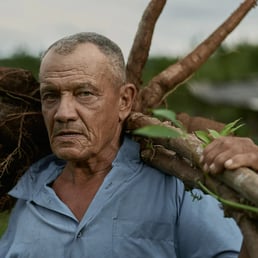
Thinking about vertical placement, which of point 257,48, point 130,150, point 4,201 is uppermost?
point 130,150

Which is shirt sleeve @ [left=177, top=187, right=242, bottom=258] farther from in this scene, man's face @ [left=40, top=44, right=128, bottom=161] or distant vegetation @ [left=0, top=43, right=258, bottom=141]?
distant vegetation @ [left=0, top=43, right=258, bottom=141]

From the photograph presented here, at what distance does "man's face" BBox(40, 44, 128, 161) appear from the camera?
2781 millimetres

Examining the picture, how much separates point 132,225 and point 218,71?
33.6 feet

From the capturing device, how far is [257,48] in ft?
38.3

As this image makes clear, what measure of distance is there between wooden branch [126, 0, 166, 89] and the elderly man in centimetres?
36

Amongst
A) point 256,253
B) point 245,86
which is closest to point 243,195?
point 256,253

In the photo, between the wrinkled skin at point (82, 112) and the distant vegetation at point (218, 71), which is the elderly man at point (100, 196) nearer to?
the wrinkled skin at point (82, 112)

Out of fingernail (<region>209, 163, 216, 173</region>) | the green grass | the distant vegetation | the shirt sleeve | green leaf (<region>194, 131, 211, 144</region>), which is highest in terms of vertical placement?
green leaf (<region>194, 131, 211, 144</region>)

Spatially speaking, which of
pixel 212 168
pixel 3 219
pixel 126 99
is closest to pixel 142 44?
pixel 126 99

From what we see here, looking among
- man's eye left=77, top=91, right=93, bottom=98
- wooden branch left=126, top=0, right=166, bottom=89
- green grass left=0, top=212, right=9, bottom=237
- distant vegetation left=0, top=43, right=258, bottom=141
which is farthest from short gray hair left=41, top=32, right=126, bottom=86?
distant vegetation left=0, top=43, right=258, bottom=141

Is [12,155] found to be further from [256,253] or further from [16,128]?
[256,253]

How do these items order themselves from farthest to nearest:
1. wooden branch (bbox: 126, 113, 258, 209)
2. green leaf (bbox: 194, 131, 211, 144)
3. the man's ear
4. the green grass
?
the green grass < the man's ear < green leaf (bbox: 194, 131, 211, 144) < wooden branch (bbox: 126, 113, 258, 209)

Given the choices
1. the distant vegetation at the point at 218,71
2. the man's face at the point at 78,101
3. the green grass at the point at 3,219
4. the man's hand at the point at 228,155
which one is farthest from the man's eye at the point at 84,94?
the distant vegetation at the point at 218,71

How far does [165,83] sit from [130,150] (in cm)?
47
